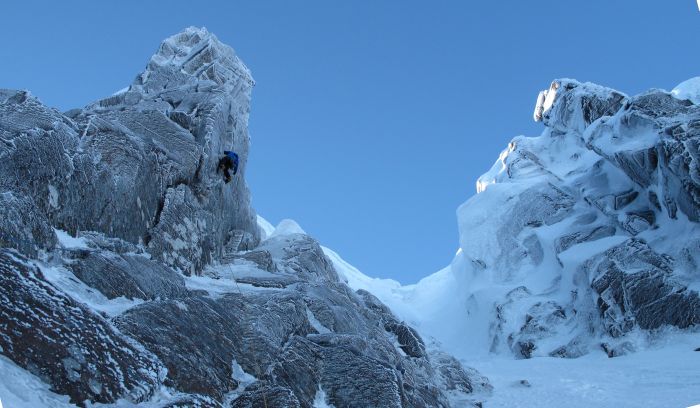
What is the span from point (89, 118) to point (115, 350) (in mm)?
13757

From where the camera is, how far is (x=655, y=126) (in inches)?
1929

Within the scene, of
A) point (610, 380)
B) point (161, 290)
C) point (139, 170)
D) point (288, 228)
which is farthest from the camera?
point (288, 228)


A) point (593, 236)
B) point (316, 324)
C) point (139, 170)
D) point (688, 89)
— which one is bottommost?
point (316, 324)

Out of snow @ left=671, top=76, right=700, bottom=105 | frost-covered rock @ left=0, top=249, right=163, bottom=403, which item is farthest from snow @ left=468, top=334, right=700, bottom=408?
snow @ left=671, top=76, right=700, bottom=105

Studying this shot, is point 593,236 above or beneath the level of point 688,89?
beneath

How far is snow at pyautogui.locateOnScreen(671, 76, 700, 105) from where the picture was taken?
76.4 meters

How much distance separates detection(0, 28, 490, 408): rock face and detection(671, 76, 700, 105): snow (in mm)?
64164

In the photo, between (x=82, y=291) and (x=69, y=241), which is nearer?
(x=82, y=291)

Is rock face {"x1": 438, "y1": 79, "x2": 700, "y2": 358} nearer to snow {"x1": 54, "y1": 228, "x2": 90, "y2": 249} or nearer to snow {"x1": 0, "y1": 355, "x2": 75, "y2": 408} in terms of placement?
snow {"x1": 54, "y1": 228, "x2": 90, "y2": 249}

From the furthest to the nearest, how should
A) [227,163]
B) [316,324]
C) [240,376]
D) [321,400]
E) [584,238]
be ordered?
[584,238] < [227,163] < [316,324] < [321,400] < [240,376]

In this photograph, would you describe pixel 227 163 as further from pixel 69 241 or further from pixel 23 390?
pixel 23 390

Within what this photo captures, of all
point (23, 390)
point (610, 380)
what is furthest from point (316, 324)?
point (610, 380)

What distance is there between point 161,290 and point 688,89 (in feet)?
289

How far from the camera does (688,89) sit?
271 ft
